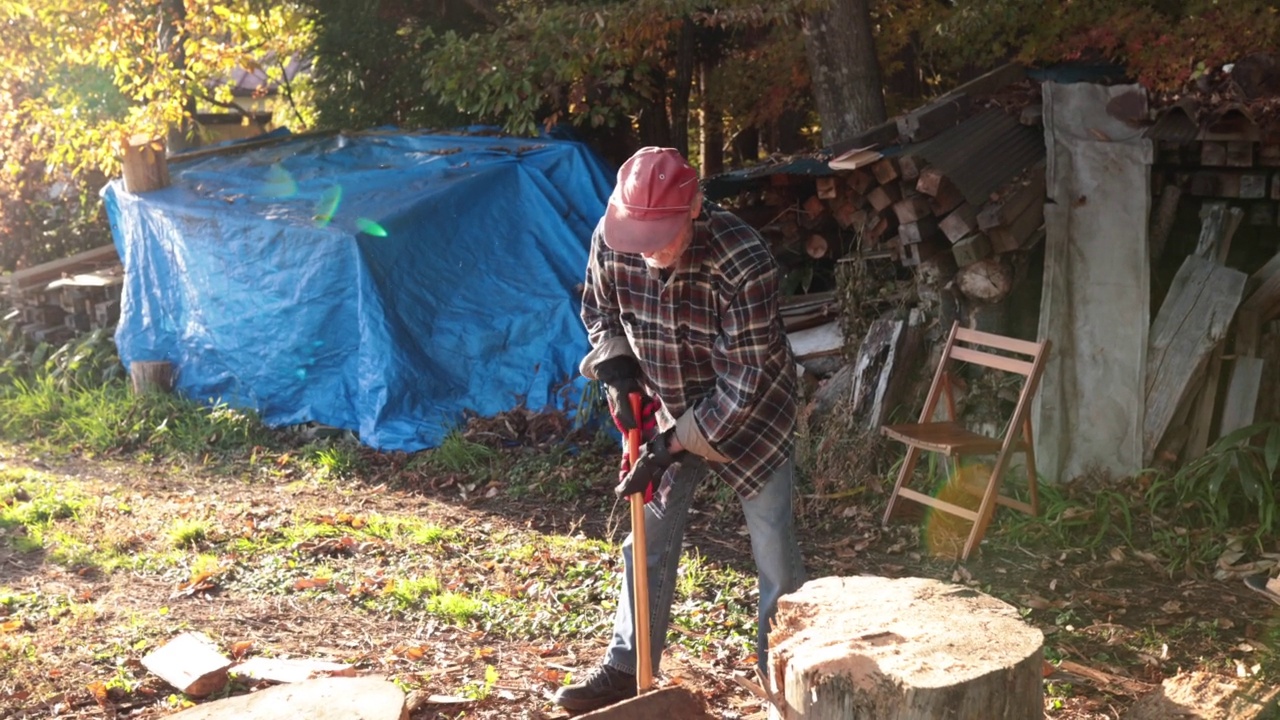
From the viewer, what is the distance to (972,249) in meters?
6.38

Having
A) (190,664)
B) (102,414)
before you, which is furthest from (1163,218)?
(102,414)

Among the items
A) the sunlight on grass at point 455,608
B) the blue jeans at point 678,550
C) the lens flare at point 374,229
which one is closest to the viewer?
the blue jeans at point 678,550

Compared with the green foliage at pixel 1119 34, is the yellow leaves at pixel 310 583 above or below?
below

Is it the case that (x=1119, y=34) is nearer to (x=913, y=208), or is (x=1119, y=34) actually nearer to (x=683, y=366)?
(x=913, y=208)

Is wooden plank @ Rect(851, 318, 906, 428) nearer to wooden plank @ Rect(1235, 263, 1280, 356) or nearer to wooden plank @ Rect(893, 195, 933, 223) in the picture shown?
wooden plank @ Rect(893, 195, 933, 223)

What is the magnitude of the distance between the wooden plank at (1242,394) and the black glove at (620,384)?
147 inches

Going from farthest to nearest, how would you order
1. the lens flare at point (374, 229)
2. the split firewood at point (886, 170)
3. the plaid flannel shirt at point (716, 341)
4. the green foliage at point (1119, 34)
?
the lens flare at point (374, 229) < the green foliage at point (1119, 34) < the split firewood at point (886, 170) < the plaid flannel shirt at point (716, 341)

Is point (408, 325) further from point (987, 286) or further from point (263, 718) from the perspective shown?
point (263, 718)

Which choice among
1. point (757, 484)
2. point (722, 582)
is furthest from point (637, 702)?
point (722, 582)

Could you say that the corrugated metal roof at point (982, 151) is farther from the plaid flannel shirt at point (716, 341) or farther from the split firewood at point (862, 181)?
the plaid flannel shirt at point (716, 341)

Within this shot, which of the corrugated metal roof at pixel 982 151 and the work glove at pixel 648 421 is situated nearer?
the work glove at pixel 648 421

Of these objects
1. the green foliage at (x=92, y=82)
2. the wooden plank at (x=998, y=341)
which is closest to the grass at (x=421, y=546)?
the wooden plank at (x=998, y=341)

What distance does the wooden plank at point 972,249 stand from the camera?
20.9ft

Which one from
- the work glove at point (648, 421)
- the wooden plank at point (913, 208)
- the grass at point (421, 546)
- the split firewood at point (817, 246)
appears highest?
the wooden plank at point (913, 208)
